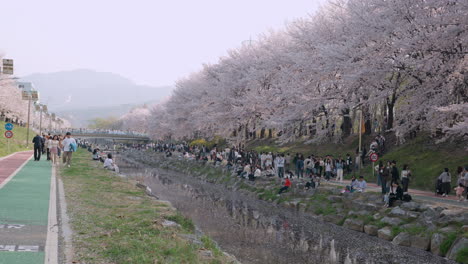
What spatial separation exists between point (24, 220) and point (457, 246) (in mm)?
13107

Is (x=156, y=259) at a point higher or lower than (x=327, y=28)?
lower

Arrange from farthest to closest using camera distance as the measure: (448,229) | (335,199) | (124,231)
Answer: (335,199)
(448,229)
(124,231)

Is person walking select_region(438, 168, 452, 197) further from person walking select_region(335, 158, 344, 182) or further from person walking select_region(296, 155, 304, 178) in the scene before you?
person walking select_region(296, 155, 304, 178)

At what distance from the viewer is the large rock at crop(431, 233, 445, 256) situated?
1685 cm

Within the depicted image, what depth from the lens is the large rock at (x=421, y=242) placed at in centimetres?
1748

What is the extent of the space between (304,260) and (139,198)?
8.18 metres

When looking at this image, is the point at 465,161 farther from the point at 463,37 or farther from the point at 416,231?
the point at 416,231

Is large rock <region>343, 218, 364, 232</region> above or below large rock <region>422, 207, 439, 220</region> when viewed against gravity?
below

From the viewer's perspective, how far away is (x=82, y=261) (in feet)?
28.8

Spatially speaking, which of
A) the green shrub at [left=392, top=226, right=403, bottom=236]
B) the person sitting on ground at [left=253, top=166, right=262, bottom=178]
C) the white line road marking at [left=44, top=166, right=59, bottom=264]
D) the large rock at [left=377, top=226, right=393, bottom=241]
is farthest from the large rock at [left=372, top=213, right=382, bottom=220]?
the person sitting on ground at [left=253, top=166, right=262, bottom=178]

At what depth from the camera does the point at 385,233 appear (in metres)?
19.4

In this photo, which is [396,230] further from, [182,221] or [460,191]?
[182,221]

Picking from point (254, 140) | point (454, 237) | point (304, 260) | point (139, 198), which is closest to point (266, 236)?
point (304, 260)

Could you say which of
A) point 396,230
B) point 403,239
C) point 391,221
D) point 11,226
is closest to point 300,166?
point 391,221
